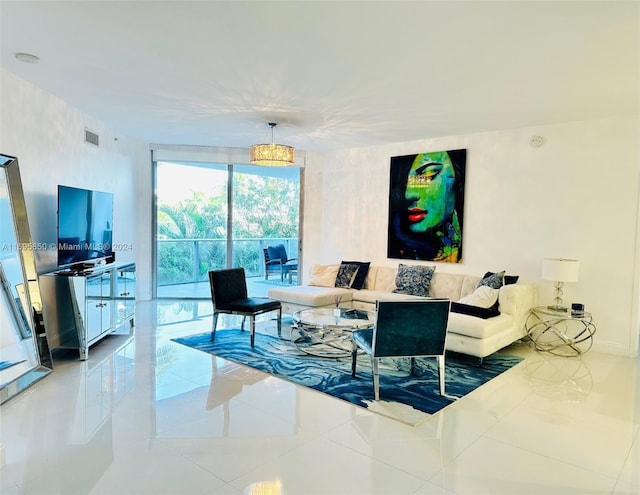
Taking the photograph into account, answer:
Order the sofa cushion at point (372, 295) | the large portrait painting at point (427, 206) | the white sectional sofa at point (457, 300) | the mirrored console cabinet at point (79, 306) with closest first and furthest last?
the mirrored console cabinet at point (79, 306)
the white sectional sofa at point (457, 300)
the sofa cushion at point (372, 295)
the large portrait painting at point (427, 206)

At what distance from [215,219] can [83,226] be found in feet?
9.36

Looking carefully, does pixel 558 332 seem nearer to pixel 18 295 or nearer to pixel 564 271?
pixel 564 271

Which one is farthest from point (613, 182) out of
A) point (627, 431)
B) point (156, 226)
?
point (156, 226)

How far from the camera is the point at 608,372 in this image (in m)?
4.07

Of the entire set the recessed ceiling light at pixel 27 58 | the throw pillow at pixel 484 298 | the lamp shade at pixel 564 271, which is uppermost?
the recessed ceiling light at pixel 27 58

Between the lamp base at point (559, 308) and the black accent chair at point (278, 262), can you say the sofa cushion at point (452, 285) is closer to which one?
the lamp base at point (559, 308)

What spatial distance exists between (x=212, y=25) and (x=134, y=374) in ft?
9.42

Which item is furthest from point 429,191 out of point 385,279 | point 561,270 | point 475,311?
point 475,311

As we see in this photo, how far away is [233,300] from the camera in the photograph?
198 inches

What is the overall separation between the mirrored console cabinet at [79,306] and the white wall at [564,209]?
4.17 metres

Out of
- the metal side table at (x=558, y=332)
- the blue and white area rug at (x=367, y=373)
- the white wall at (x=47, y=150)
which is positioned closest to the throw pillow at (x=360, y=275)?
the blue and white area rug at (x=367, y=373)

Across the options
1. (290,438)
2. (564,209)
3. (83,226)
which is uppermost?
(564,209)

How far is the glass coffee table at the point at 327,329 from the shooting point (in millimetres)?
4234

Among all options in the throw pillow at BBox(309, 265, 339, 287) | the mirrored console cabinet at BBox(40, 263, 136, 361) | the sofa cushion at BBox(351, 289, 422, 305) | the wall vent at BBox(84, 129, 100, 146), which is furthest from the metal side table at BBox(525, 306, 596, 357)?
the wall vent at BBox(84, 129, 100, 146)
